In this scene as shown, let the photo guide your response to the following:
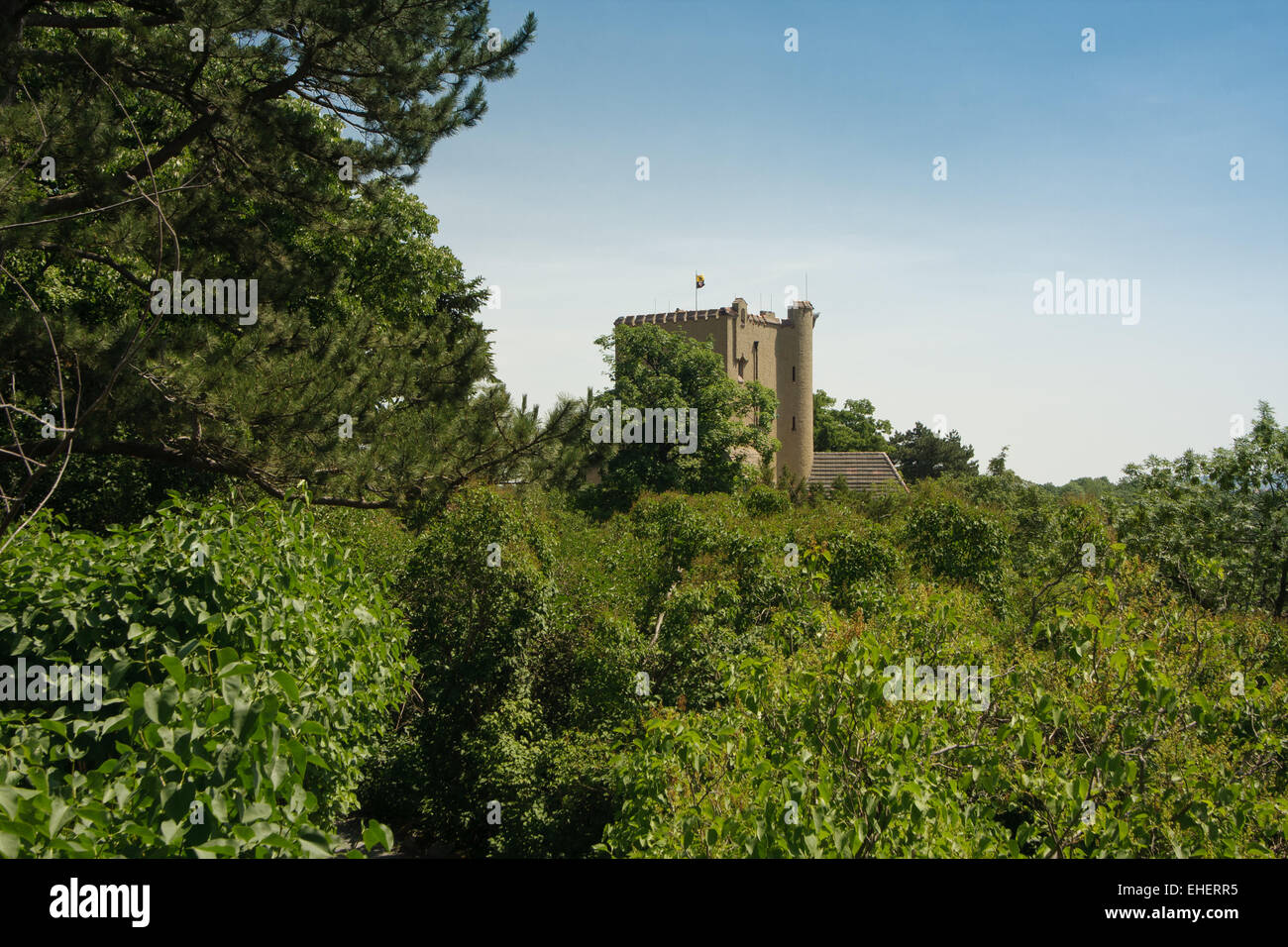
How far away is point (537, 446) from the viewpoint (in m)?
11.7

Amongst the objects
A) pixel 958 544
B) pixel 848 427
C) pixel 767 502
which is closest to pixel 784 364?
pixel 848 427

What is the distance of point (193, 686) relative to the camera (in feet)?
10.1

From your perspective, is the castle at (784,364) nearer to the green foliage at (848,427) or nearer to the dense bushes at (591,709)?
the green foliage at (848,427)

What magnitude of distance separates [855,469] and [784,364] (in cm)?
805

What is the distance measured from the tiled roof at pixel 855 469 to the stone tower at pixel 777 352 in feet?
2.45

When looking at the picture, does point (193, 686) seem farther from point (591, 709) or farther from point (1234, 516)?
point (1234, 516)

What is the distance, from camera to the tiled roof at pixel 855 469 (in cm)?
4503

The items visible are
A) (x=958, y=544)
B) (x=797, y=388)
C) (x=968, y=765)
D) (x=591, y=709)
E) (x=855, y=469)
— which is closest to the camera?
(x=968, y=765)

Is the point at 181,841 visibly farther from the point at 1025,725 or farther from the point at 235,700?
the point at 1025,725

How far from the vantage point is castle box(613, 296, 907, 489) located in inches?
1838

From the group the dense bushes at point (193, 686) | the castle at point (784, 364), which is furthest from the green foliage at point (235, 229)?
the castle at point (784, 364)

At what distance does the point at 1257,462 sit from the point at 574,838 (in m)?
21.0

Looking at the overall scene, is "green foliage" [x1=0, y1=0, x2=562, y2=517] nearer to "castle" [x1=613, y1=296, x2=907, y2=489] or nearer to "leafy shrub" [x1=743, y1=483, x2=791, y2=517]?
"leafy shrub" [x1=743, y1=483, x2=791, y2=517]
